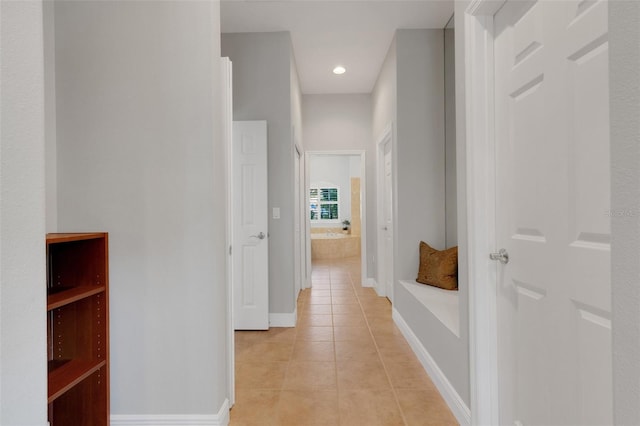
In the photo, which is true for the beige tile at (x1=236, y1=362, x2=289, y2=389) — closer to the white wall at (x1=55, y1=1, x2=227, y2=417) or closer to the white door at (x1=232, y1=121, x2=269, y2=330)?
the white wall at (x1=55, y1=1, x2=227, y2=417)

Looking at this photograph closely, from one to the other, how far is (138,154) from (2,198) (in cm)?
118

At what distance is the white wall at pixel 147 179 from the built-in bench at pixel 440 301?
135cm

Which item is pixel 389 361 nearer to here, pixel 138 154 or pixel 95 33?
pixel 138 154

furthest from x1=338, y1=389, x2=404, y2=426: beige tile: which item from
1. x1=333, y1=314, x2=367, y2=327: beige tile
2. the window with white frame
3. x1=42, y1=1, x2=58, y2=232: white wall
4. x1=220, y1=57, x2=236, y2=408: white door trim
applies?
the window with white frame

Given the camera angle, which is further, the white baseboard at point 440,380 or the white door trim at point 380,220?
the white door trim at point 380,220

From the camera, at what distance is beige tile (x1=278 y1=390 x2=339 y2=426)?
1.75m

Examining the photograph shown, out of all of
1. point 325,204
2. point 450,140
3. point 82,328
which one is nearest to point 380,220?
point 450,140

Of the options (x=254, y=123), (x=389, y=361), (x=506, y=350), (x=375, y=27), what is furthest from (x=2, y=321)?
(x=375, y=27)

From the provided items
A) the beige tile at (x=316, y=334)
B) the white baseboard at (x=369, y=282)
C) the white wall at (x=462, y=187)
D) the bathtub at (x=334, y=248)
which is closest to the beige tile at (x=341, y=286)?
the white baseboard at (x=369, y=282)

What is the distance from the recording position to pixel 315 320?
3.44m

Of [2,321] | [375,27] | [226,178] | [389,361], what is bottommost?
[389,361]

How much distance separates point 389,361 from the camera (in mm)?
2451

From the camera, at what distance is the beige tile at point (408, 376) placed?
210cm

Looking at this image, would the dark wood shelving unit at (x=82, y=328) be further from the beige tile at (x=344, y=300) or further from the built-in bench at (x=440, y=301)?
the beige tile at (x=344, y=300)
